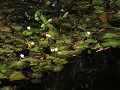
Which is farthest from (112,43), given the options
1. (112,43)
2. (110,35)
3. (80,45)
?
(80,45)

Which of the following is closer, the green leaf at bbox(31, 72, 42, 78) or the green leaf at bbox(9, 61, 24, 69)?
the green leaf at bbox(31, 72, 42, 78)

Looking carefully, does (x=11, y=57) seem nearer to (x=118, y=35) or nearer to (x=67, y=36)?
(x=67, y=36)

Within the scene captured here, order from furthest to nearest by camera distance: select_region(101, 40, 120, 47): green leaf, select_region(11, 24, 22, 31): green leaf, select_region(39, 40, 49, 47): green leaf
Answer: select_region(11, 24, 22, 31): green leaf < select_region(39, 40, 49, 47): green leaf < select_region(101, 40, 120, 47): green leaf

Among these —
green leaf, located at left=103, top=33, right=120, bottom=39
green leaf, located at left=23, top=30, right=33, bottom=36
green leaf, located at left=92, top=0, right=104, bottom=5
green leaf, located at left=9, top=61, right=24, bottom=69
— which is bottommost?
green leaf, located at left=9, top=61, right=24, bottom=69

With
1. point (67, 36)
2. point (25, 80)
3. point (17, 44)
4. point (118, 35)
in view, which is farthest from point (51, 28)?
point (25, 80)

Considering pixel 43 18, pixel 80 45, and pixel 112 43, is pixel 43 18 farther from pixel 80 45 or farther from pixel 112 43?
pixel 112 43

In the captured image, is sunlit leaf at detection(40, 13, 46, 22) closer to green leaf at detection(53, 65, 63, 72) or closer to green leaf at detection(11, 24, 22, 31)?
green leaf at detection(11, 24, 22, 31)

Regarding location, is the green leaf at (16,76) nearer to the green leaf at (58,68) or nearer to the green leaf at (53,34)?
the green leaf at (58,68)

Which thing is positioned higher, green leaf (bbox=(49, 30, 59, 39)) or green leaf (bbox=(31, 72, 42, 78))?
green leaf (bbox=(49, 30, 59, 39))

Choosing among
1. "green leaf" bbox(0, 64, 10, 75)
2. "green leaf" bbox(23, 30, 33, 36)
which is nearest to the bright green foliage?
"green leaf" bbox(23, 30, 33, 36)
